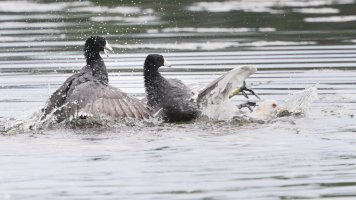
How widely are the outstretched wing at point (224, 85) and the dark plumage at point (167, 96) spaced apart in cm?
18

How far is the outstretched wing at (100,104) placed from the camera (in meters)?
13.2

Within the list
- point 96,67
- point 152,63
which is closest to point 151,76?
point 152,63

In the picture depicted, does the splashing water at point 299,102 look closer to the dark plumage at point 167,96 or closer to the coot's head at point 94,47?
the dark plumage at point 167,96

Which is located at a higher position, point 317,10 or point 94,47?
point 94,47

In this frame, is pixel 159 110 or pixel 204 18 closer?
pixel 159 110

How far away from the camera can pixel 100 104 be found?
1326 cm

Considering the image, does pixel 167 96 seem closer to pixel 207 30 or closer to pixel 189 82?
pixel 189 82

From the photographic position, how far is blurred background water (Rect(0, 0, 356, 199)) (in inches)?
375

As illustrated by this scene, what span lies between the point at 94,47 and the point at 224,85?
7.11 feet

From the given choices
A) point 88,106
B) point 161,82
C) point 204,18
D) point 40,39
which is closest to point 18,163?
point 88,106

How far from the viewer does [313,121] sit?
13.0m

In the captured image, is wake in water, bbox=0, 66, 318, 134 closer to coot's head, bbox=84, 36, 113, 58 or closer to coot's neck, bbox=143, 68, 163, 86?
coot's neck, bbox=143, 68, 163, 86

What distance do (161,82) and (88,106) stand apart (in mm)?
1136

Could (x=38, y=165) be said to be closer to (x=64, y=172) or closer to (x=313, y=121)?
(x=64, y=172)
